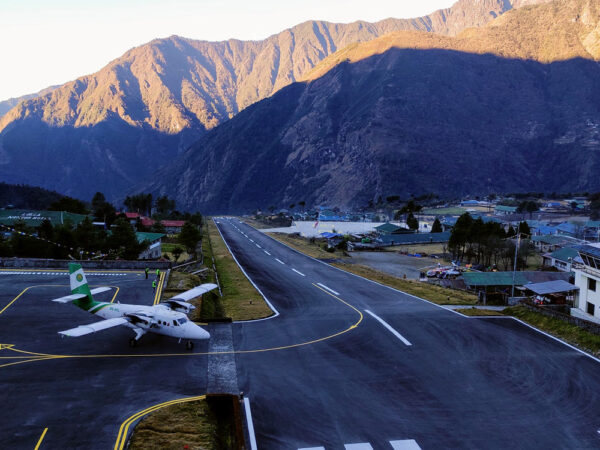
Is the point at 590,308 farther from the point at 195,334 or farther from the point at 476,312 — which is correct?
the point at 195,334

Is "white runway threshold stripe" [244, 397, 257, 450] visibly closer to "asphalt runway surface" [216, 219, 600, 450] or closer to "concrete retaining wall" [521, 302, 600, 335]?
"asphalt runway surface" [216, 219, 600, 450]

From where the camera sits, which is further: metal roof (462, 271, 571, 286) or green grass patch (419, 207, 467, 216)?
green grass patch (419, 207, 467, 216)

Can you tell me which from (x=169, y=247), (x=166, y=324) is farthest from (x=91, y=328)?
(x=169, y=247)

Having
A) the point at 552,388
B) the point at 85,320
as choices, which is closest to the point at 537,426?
the point at 552,388

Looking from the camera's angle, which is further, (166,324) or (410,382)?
(166,324)

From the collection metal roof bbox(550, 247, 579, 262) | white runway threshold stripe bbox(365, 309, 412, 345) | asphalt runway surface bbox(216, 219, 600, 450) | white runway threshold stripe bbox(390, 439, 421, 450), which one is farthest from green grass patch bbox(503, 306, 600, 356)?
metal roof bbox(550, 247, 579, 262)

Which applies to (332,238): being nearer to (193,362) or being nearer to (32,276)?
(32,276)

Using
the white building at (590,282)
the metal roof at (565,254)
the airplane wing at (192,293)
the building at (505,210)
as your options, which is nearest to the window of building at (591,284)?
the white building at (590,282)
